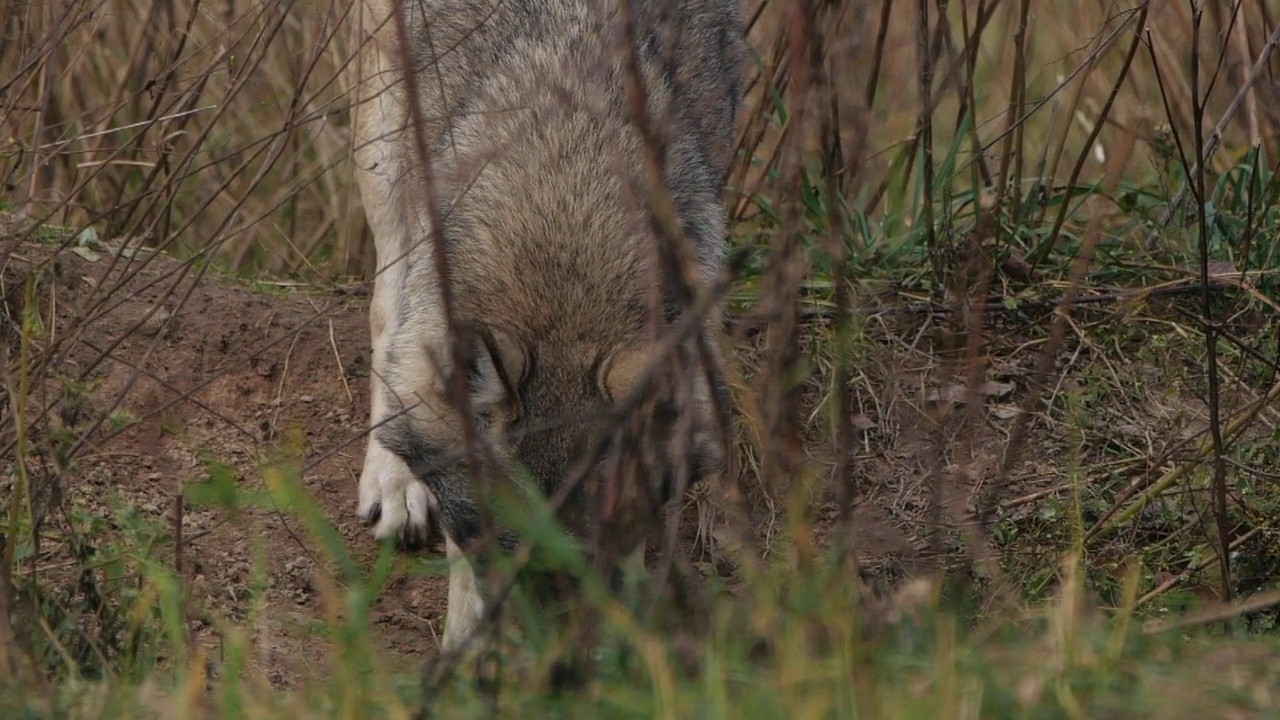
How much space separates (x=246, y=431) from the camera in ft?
16.7

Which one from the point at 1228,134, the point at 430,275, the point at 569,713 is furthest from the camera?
the point at 1228,134

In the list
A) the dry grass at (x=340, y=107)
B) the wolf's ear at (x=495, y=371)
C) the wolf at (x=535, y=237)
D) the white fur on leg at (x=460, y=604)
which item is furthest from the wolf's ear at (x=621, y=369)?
the dry grass at (x=340, y=107)

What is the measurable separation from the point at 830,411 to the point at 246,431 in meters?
1.99

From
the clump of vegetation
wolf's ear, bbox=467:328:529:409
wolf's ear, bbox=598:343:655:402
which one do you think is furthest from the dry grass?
wolf's ear, bbox=467:328:529:409

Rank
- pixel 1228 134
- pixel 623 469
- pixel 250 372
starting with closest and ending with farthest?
pixel 623 469, pixel 250 372, pixel 1228 134

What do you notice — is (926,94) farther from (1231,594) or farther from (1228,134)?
(1228,134)

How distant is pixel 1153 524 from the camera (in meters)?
4.90

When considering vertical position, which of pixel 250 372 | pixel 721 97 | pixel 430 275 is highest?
pixel 721 97

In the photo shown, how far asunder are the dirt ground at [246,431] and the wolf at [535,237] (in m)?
0.32

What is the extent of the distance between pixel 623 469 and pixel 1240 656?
44.5 inches

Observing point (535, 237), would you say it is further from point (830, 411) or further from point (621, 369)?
point (830, 411)

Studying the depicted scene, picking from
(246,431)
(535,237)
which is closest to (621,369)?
(535,237)

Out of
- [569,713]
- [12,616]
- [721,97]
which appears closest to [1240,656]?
[569,713]

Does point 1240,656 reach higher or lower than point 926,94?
lower
